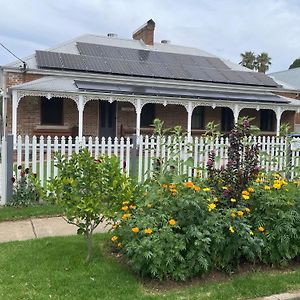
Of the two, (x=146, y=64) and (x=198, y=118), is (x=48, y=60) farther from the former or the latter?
(x=198, y=118)

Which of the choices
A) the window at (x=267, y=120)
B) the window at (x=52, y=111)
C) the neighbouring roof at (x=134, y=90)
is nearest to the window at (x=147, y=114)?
the neighbouring roof at (x=134, y=90)

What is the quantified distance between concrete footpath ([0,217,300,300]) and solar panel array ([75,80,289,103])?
12.1 meters

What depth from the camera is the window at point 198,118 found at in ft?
73.2

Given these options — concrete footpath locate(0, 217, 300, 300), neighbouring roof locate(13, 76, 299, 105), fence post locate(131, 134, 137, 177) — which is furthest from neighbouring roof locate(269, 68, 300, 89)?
concrete footpath locate(0, 217, 300, 300)

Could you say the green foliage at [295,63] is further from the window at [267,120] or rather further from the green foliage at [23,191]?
the green foliage at [23,191]

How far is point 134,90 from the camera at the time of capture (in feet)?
63.2

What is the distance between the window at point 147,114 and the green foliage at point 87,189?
1671cm

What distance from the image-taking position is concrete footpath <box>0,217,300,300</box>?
564 centimetres

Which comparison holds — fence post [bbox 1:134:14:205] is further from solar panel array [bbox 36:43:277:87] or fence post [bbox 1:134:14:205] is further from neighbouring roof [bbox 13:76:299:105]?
solar panel array [bbox 36:43:277:87]

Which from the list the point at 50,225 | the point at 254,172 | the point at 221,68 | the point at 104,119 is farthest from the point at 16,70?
the point at 254,172

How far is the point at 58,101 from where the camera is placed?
19.4 metres

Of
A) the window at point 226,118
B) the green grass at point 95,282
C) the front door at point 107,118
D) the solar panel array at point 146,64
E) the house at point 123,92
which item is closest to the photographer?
the green grass at point 95,282

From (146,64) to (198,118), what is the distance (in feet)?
14.1

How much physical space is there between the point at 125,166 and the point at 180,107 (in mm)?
14073
